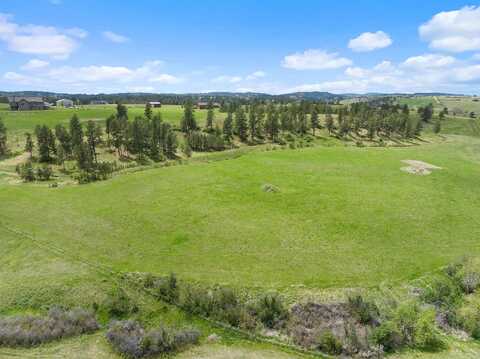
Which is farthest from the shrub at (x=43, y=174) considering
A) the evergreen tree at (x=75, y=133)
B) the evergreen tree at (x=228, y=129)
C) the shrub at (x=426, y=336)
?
the shrub at (x=426, y=336)

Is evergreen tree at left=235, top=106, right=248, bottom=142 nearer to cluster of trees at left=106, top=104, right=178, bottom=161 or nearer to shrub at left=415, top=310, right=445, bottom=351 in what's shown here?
cluster of trees at left=106, top=104, right=178, bottom=161

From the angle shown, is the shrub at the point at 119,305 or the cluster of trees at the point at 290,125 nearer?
the shrub at the point at 119,305

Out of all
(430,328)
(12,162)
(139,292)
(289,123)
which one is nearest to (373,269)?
(430,328)

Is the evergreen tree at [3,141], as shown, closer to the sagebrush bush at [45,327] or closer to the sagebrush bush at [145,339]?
the sagebrush bush at [45,327]

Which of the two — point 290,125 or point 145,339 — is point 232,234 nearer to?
point 145,339

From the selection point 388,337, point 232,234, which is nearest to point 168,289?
point 232,234

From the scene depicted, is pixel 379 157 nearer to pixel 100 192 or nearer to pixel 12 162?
pixel 100 192
